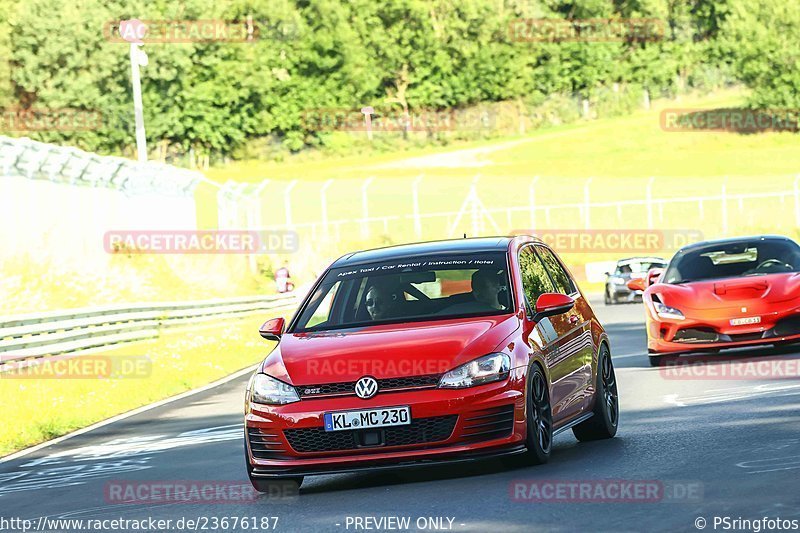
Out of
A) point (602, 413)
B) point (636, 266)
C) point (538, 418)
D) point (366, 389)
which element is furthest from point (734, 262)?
point (636, 266)

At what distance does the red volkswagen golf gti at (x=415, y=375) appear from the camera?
8.97 meters

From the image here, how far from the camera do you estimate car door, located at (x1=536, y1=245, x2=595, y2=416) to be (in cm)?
1030

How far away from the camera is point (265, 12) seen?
10019 cm

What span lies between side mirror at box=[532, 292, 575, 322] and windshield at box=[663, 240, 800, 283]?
24.5 feet

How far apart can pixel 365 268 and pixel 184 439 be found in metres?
3.97

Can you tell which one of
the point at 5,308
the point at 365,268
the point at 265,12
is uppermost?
the point at 265,12

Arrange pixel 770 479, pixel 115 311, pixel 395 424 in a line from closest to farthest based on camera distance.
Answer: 1. pixel 770 479
2. pixel 395 424
3. pixel 115 311

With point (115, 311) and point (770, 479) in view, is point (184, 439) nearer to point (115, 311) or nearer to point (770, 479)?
point (770, 479)

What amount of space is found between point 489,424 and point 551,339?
1.23 m

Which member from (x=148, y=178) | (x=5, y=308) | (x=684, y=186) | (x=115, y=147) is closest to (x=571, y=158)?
(x=684, y=186)

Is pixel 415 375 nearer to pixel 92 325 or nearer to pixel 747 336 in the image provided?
pixel 747 336
